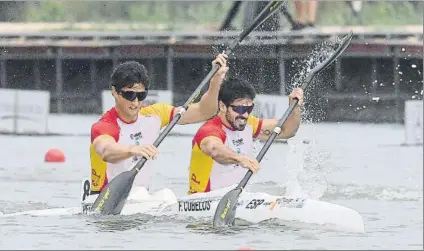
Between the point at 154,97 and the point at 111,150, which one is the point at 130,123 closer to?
the point at 111,150

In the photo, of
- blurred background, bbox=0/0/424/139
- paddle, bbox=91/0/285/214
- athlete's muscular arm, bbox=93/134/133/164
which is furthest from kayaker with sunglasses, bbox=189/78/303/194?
blurred background, bbox=0/0/424/139

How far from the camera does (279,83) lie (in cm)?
2914

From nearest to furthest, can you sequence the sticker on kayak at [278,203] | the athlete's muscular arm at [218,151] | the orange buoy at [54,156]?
the sticker on kayak at [278,203] < the athlete's muscular arm at [218,151] < the orange buoy at [54,156]

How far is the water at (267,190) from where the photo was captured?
11.8m

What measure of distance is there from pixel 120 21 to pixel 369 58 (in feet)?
19.8

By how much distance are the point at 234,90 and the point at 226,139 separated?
447 millimetres

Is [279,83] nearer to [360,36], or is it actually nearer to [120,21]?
[360,36]

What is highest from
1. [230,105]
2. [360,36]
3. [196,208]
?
[360,36]

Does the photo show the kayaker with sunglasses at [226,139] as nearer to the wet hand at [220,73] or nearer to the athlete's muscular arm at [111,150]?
the wet hand at [220,73]

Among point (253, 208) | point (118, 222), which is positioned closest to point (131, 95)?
point (118, 222)

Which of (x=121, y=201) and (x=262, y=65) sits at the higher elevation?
(x=262, y=65)

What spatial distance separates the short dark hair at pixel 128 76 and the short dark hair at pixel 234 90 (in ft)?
2.22

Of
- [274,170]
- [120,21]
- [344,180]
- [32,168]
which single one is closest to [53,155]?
[32,168]

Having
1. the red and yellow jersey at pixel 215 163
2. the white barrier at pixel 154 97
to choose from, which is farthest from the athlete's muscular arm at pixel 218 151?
the white barrier at pixel 154 97
